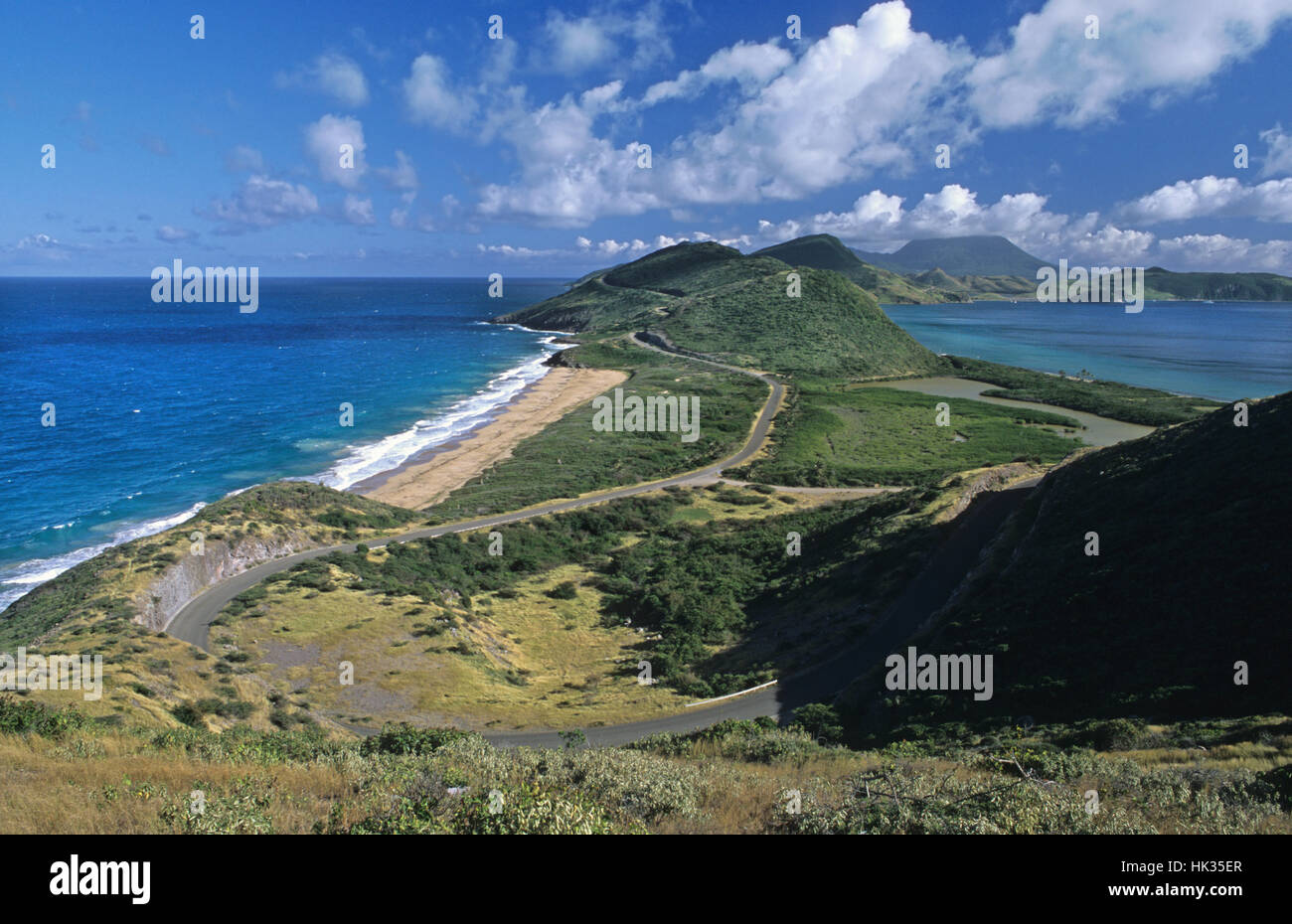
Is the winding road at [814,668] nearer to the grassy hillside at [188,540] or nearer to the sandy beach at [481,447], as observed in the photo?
the grassy hillside at [188,540]

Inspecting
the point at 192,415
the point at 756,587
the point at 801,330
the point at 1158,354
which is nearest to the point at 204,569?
the point at 756,587

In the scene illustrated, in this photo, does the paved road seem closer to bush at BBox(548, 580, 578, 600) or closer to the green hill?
bush at BBox(548, 580, 578, 600)

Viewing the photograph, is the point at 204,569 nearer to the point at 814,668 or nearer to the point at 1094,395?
the point at 814,668

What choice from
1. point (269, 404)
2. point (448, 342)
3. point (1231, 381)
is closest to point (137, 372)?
point (269, 404)

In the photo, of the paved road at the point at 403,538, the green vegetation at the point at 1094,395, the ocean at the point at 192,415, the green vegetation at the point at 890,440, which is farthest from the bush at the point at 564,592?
the green vegetation at the point at 1094,395

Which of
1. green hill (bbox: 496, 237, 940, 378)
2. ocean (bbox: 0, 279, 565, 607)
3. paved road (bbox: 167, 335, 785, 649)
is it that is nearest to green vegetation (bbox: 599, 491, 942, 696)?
paved road (bbox: 167, 335, 785, 649)

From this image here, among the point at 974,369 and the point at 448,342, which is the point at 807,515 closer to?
the point at 974,369
